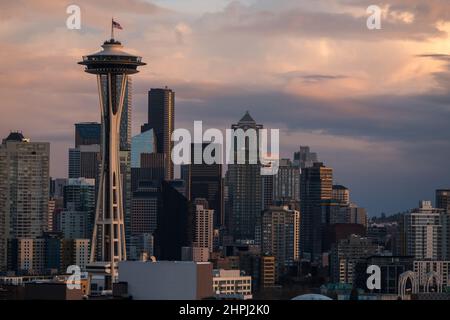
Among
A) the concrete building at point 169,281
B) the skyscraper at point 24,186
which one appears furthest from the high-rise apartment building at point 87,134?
the concrete building at point 169,281

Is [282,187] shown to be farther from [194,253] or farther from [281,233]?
[194,253]

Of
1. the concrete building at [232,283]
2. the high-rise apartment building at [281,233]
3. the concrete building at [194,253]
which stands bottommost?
the concrete building at [232,283]

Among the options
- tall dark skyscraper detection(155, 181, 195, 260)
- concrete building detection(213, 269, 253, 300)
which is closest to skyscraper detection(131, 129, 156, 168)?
tall dark skyscraper detection(155, 181, 195, 260)

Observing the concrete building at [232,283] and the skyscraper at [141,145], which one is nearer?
the concrete building at [232,283]

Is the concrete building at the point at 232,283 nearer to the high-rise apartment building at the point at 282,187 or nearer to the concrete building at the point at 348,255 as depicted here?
the concrete building at the point at 348,255

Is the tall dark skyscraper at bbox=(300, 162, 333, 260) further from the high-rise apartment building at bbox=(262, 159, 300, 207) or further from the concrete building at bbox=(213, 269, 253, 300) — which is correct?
the concrete building at bbox=(213, 269, 253, 300)
